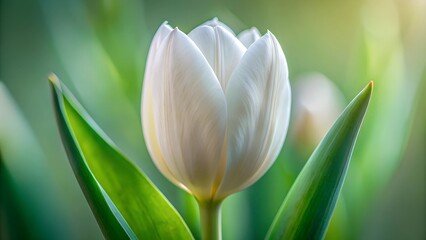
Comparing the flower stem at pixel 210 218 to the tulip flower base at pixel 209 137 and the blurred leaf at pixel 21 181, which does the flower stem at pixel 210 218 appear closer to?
the tulip flower base at pixel 209 137

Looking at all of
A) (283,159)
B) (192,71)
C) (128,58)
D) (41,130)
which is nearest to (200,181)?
(192,71)

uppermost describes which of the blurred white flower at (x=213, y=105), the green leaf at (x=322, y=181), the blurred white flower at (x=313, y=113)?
the blurred white flower at (x=213, y=105)

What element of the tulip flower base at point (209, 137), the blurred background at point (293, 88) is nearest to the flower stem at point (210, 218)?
the tulip flower base at point (209, 137)

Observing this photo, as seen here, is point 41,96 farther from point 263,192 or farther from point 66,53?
point 263,192

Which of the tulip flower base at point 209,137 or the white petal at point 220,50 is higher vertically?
the white petal at point 220,50

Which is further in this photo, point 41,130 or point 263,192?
point 41,130

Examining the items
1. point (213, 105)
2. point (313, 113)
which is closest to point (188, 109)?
point (213, 105)
